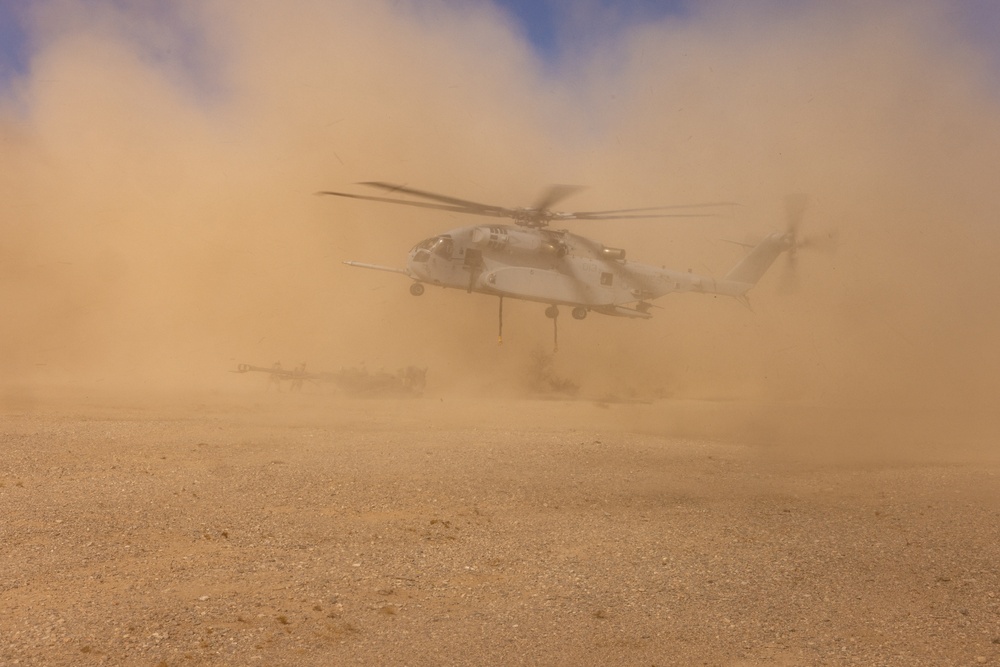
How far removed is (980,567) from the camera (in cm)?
635

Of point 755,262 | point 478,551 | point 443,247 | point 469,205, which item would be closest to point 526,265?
point 443,247

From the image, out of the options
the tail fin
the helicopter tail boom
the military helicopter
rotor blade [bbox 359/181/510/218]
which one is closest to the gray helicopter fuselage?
the military helicopter

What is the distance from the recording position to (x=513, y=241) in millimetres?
16188

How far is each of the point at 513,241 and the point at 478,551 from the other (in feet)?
34.3

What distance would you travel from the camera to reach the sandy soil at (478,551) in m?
4.77

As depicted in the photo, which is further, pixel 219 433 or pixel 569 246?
pixel 569 246

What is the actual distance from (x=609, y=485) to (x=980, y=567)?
3.44m

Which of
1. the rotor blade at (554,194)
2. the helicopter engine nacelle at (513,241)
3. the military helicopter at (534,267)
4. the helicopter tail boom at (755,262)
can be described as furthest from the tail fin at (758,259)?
the rotor blade at (554,194)

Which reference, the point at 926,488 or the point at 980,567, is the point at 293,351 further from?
the point at 980,567

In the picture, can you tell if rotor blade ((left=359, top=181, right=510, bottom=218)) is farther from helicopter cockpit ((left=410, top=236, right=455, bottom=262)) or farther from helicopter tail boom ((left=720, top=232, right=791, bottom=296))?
helicopter tail boom ((left=720, top=232, right=791, bottom=296))

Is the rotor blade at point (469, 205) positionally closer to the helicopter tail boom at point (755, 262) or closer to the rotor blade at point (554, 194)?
the rotor blade at point (554, 194)

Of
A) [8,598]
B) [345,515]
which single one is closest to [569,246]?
[345,515]

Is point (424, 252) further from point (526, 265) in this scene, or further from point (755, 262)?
point (755, 262)

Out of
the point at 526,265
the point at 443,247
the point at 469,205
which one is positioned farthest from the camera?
the point at 526,265
